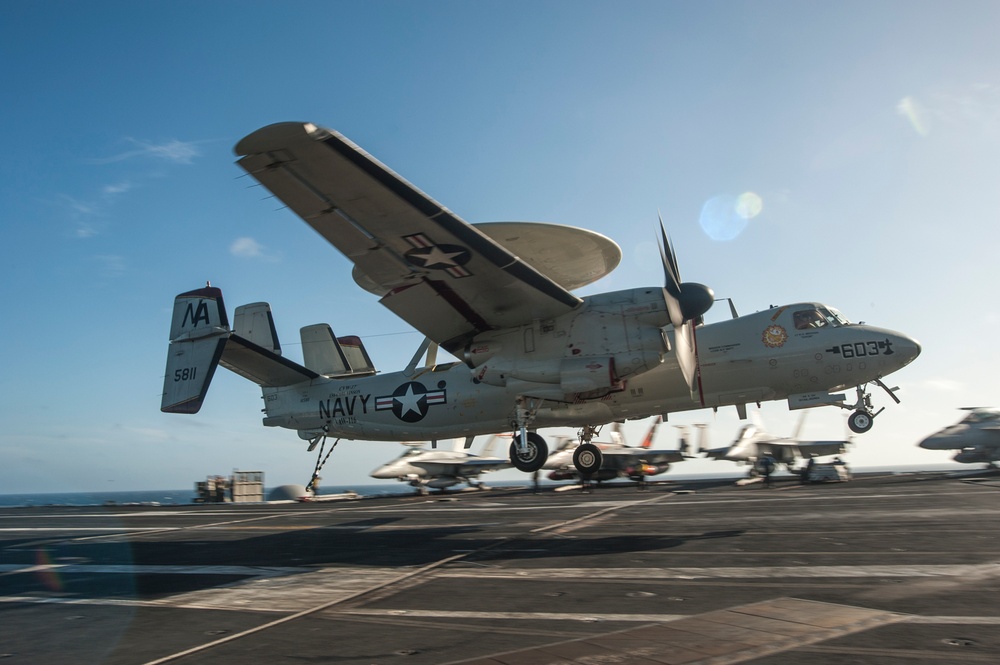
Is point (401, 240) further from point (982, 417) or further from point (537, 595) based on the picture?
point (982, 417)

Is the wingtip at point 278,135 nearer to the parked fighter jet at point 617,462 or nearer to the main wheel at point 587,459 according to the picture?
the main wheel at point 587,459

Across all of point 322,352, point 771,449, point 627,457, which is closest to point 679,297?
point 322,352

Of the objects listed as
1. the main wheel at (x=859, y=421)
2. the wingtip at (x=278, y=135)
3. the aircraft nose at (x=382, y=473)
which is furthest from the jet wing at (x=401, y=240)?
the aircraft nose at (x=382, y=473)

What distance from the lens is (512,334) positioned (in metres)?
17.5

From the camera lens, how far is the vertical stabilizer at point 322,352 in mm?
27094

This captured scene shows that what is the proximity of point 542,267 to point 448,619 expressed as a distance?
13.8m

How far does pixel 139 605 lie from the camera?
6.53 metres

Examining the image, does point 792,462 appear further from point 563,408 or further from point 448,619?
point 448,619

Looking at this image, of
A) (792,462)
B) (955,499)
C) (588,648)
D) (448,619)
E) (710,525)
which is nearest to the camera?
(588,648)

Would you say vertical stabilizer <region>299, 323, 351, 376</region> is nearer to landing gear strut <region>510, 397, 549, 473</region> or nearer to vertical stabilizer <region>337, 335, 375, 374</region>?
vertical stabilizer <region>337, 335, 375, 374</region>

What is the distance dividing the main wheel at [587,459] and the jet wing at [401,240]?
510 centimetres

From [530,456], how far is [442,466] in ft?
78.7

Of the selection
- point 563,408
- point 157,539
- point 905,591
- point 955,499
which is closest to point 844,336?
point 955,499

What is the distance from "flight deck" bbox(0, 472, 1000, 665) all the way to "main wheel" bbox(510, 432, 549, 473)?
17.6 feet
